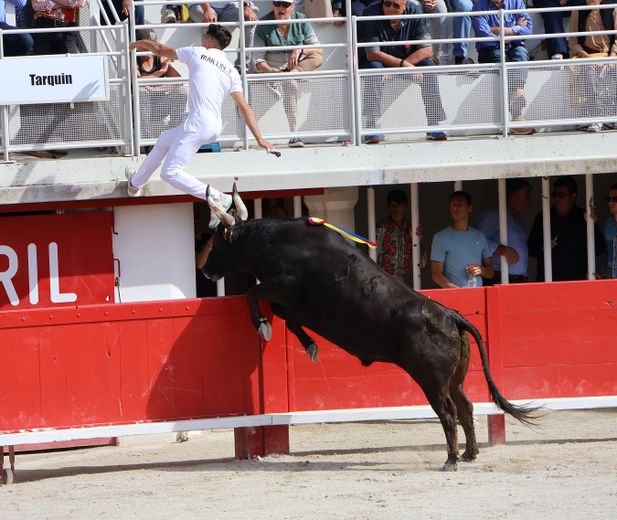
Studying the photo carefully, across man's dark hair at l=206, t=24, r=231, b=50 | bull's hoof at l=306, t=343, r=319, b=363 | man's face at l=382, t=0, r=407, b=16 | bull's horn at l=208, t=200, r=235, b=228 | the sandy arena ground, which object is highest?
man's face at l=382, t=0, r=407, b=16

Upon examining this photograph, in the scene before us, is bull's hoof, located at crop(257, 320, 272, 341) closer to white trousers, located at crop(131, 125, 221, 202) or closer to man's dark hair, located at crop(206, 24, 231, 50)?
white trousers, located at crop(131, 125, 221, 202)

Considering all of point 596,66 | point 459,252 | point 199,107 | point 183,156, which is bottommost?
point 459,252

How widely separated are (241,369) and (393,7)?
402 cm

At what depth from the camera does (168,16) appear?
1265 cm

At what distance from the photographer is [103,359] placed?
9.87m

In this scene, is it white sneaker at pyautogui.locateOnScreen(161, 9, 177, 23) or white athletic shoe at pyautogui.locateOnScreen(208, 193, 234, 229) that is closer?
white athletic shoe at pyautogui.locateOnScreen(208, 193, 234, 229)

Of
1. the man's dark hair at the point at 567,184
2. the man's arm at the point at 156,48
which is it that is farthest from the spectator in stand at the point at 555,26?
the man's arm at the point at 156,48

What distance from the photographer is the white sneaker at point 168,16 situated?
41.2 feet

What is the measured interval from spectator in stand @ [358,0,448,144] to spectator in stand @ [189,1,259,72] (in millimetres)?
1087

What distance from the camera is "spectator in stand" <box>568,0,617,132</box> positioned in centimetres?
1229

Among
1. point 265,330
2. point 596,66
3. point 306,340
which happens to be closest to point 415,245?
point 596,66

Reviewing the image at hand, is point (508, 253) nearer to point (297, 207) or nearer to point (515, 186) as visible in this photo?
point (515, 186)

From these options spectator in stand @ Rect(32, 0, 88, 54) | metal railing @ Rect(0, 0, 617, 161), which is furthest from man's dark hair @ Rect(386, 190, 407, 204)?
spectator in stand @ Rect(32, 0, 88, 54)

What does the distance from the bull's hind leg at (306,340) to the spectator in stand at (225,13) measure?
3582 mm
